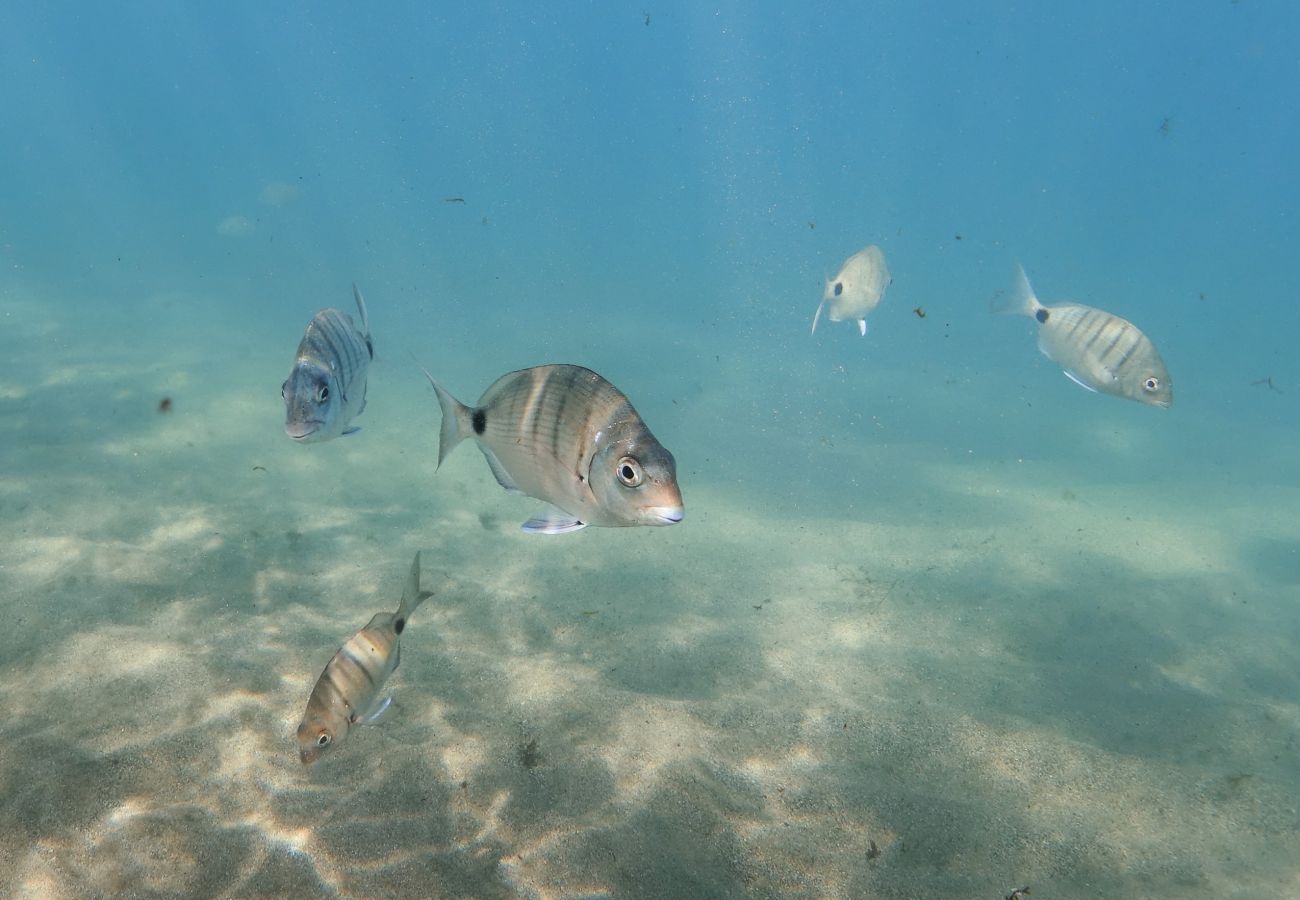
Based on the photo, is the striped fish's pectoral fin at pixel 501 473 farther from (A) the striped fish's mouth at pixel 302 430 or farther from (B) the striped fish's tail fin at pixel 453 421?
(A) the striped fish's mouth at pixel 302 430

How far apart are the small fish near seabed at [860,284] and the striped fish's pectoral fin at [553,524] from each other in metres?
4.08

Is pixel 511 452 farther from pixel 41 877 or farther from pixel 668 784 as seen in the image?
pixel 41 877

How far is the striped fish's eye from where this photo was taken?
1.81 metres

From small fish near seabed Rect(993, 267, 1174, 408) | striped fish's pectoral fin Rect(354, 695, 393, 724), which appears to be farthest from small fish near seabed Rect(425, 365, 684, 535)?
small fish near seabed Rect(993, 267, 1174, 408)

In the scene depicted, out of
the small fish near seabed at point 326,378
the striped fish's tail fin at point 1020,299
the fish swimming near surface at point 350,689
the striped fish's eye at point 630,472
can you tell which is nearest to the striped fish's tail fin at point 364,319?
the small fish near seabed at point 326,378

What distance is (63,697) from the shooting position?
3254mm

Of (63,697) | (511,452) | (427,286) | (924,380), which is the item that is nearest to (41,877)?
(63,697)

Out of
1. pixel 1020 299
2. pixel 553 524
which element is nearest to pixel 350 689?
pixel 553 524

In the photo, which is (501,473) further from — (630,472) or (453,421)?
(630,472)

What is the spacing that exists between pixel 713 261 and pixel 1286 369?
3066 centimetres

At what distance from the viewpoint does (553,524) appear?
1.98 m

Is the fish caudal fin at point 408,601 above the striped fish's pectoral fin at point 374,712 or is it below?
above

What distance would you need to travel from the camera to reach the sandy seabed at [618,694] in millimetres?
2611

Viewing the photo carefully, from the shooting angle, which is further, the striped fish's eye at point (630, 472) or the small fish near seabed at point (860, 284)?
the small fish near seabed at point (860, 284)
